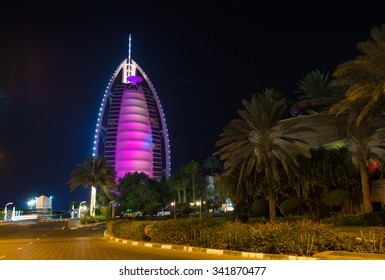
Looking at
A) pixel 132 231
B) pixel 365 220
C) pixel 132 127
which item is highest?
pixel 132 127

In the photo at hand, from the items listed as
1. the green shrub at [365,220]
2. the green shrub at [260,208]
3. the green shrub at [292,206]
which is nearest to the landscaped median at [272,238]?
the green shrub at [365,220]

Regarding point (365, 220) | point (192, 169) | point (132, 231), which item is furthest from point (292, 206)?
point (192, 169)

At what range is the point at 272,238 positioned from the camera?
1375 cm

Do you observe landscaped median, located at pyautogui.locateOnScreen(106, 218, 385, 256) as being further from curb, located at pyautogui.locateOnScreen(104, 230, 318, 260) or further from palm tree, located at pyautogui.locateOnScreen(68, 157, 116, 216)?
palm tree, located at pyautogui.locateOnScreen(68, 157, 116, 216)

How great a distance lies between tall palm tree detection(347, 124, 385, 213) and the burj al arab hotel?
9884 cm

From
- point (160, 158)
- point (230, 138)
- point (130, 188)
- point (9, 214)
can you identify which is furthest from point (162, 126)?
point (230, 138)

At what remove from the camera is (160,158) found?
137500mm

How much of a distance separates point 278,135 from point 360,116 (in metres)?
10.2

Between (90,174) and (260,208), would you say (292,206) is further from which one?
(90,174)

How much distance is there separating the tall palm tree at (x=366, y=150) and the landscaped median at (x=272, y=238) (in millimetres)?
15595

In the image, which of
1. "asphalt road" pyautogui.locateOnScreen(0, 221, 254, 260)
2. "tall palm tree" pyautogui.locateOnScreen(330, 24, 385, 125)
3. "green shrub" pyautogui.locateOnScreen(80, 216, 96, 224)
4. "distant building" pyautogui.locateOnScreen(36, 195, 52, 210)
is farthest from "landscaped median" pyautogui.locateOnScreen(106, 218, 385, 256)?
"distant building" pyautogui.locateOnScreen(36, 195, 52, 210)

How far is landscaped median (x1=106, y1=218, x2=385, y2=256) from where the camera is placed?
12852 mm

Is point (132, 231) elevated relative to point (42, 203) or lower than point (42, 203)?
lower
